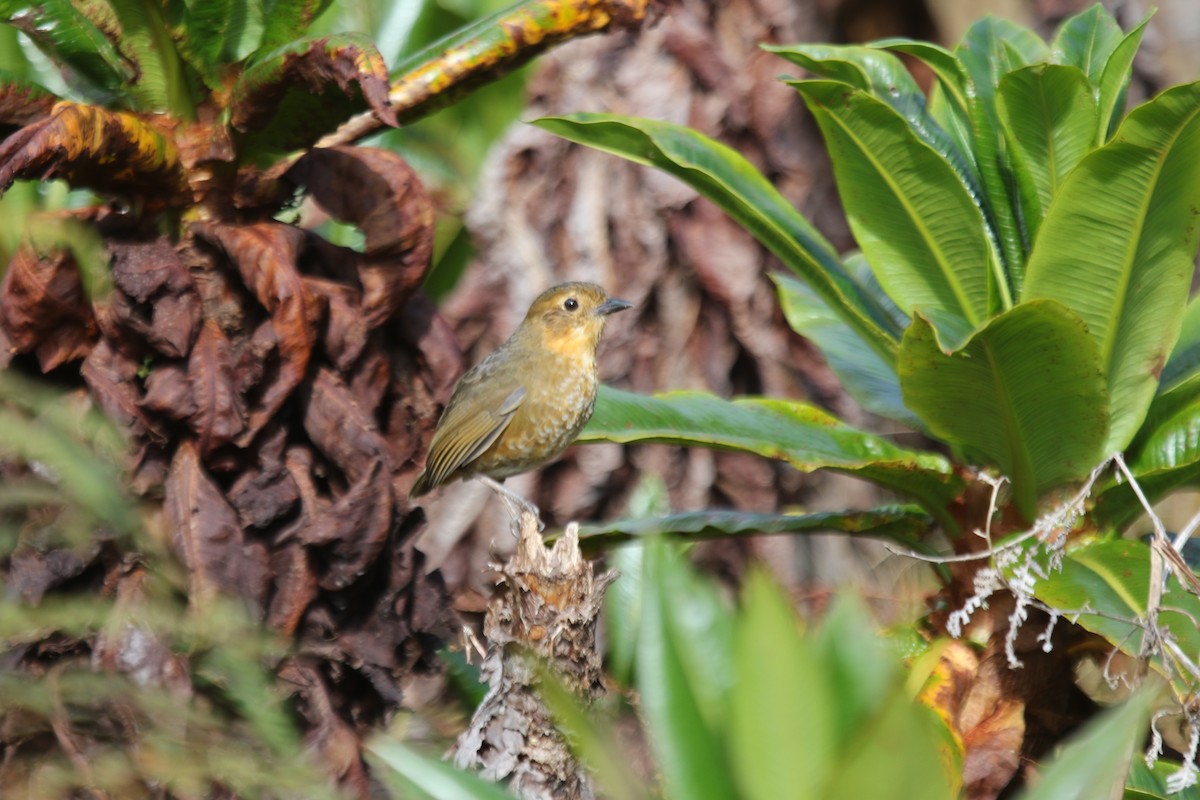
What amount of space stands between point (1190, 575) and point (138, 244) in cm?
219

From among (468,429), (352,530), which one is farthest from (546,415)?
(352,530)

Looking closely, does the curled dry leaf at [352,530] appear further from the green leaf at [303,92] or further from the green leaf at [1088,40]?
the green leaf at [1088,40]

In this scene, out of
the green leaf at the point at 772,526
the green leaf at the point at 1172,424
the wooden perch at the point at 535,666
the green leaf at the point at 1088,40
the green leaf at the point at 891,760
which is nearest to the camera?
the green leaf at the point at 891,760

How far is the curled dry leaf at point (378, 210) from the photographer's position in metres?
3.17

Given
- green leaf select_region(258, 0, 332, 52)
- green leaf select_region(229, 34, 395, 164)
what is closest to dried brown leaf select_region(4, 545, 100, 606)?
green leaf select_region(229, 34, 395, 164)

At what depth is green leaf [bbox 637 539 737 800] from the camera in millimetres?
1387

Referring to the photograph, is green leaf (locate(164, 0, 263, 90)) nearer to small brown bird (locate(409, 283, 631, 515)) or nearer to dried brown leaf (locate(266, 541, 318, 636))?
dried brown leaf (locate(266, 541, 318, 636))

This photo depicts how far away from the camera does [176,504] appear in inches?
113

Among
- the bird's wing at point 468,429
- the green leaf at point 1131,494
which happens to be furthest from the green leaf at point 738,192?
the bird's wing at point 468,429

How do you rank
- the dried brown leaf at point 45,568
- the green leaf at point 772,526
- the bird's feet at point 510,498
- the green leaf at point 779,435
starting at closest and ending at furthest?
the dried brown leaf at point 45,568
the green leaf at point 779,435
the green leaf at point 772,526
the bird's feet at point 510,498

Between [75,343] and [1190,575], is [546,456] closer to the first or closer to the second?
[75,343]

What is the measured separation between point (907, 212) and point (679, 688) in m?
1.94

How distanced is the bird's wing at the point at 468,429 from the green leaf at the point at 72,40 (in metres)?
1.55

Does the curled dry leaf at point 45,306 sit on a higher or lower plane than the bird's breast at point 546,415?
higher
